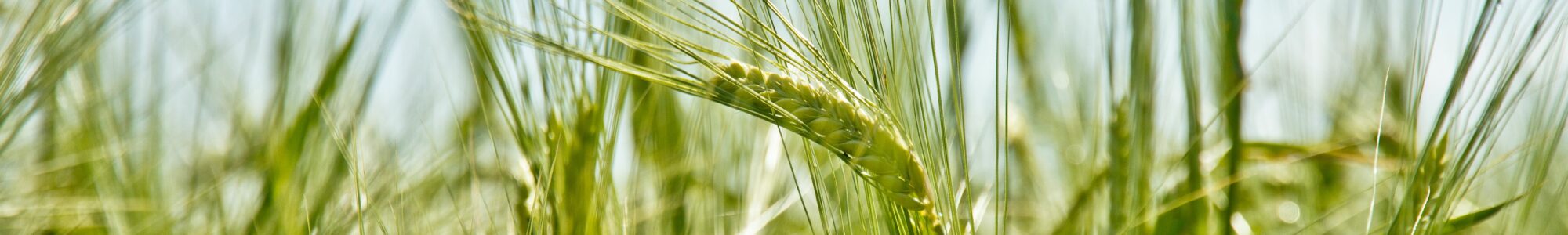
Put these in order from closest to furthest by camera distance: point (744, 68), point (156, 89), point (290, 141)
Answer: point (744, 68) → point (290, 141) → point (156, 89)

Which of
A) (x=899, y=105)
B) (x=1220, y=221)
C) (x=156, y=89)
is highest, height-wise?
(x=156, y=89)

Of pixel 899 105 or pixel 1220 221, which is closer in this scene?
pixel 899 105

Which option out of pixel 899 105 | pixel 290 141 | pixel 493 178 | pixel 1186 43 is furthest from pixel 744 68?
pixel 493 178

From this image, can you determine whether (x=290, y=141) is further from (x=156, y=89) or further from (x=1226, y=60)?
(x=1226, y=60)

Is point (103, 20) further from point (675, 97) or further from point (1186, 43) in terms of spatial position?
point (1186, 43)

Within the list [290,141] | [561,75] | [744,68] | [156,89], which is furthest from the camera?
[156,89]

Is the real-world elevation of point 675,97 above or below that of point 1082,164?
above
